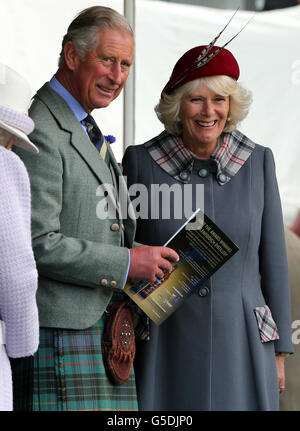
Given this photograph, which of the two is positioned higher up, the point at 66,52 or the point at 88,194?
the point at 66,52

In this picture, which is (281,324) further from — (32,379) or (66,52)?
(66,52)

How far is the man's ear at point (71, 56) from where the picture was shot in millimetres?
2566

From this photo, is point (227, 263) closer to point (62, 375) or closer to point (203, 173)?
point (203, 173)

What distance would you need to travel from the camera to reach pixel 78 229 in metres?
2.44

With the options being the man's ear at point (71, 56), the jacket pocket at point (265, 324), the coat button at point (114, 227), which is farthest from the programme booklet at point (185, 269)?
the man's ear at point (71, 56)

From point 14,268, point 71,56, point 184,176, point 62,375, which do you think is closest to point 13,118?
point 14,268

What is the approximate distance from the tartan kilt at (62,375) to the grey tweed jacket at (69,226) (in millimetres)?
54

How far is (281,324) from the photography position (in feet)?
9.80

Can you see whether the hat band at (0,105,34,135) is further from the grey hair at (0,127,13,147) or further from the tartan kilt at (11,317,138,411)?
the tartan kilt at (11,317,138,411)

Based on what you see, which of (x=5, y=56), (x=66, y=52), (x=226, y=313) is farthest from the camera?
(x=5, y=56)

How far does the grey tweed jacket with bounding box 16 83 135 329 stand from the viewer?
2336mm
